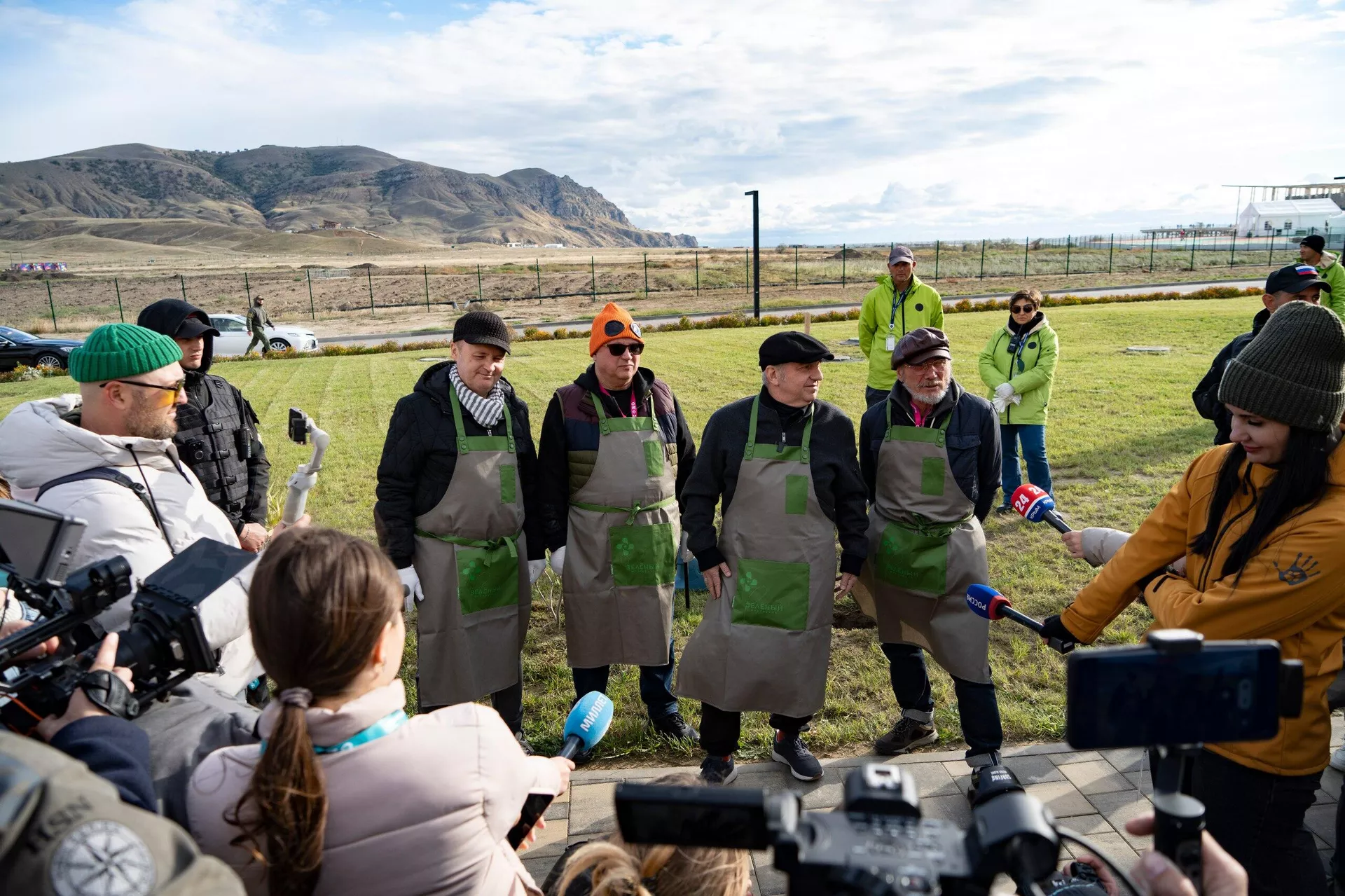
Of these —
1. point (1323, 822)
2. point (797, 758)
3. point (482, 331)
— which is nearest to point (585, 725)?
point (797, 758)

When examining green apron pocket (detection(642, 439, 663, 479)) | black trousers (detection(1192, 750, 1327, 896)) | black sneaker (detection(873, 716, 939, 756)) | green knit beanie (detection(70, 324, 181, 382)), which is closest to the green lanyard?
green apron pocket (detection(642, 439, 663, 479))

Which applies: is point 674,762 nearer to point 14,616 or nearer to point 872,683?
point 872,683

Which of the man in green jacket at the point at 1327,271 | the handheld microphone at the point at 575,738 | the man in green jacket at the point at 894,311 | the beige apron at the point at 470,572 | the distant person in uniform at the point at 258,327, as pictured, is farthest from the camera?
the distant person in uniform at the point at 258,327

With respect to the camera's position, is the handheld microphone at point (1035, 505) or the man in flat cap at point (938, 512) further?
the man in flat cap at point (938, 512)

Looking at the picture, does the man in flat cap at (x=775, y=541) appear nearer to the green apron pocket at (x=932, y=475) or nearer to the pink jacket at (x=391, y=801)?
the green apron pocket at (x=932, y=475)

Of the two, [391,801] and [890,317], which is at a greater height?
[890,317]

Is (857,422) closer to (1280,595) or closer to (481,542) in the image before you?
(481,542)

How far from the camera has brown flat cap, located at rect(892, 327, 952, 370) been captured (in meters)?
3.52

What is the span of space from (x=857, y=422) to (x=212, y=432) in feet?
25.8

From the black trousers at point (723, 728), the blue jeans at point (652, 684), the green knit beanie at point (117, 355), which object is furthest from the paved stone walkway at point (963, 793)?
the green knit beanie at point (117, 355)

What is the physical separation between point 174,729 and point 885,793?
1.59 metres

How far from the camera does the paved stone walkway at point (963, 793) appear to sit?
122 inches

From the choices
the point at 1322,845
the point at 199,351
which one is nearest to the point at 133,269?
the point at 199,351

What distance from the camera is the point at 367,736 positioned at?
61.3 inches
